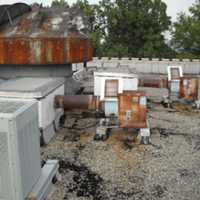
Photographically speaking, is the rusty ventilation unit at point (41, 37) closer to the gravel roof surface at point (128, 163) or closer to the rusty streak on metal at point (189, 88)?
the gravel roof surface at point (128, 163)

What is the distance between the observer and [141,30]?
30.3m

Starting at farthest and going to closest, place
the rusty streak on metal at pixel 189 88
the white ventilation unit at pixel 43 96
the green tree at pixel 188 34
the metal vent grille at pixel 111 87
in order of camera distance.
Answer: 1. the green tree at pixel 188 34
2. the rusty streak on metal at pixel 189 88
3. the metal vent grille at pixel 111 87
4. the white ventilation unit at pixel 43 96

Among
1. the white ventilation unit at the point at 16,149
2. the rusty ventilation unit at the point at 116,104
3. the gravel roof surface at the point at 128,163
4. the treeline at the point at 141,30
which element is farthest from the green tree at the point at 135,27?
the white ventilation unit at the point at 16,149

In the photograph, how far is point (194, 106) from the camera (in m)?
10.6

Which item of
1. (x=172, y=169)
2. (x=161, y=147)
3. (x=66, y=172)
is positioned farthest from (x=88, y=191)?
(x=161, y=147)

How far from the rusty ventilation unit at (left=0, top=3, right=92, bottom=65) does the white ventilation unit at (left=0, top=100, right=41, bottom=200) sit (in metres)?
5.26

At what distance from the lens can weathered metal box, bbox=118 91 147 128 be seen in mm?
7273

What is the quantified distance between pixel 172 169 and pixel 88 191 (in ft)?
6.39

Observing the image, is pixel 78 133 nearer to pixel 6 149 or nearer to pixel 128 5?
pixel 6 149

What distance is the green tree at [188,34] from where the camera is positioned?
28.2m

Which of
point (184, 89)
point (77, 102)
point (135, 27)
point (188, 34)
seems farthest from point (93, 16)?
point (77, 102)

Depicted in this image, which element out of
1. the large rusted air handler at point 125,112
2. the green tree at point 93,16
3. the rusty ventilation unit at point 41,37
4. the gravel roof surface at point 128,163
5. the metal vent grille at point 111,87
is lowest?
the gravel roof surface at point 128,163

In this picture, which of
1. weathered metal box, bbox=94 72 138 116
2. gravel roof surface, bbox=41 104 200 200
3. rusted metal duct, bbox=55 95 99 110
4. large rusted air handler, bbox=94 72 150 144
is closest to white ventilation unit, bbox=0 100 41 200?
gravel roof surface, bbox=41 104 200 200

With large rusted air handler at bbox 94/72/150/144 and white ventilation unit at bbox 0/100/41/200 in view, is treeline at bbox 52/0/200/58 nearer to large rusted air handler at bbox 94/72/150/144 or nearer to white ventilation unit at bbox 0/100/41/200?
large rusted air handler at bbox 94/72/150/144
